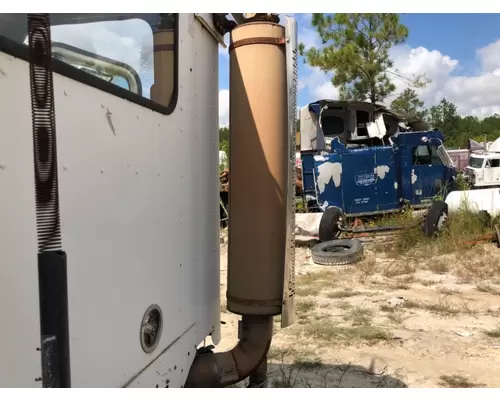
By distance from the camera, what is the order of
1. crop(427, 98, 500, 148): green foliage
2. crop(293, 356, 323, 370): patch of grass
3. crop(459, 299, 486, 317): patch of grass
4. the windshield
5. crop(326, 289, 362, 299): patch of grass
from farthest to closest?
crop(427, 98, 500, 148): green foliage, the windshield, crop(326, 289, 362, 299): patch of grass, crop(459, 299, 486, 317): patch of grass, crop(293, 356, 323, 370): patch of grass

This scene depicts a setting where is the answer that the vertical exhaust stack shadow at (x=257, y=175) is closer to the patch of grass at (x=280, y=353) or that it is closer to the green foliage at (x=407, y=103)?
the patch of grass at (x=280, y=353)

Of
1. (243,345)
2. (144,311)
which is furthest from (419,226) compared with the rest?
(144,311)

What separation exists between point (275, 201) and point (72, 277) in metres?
1.13

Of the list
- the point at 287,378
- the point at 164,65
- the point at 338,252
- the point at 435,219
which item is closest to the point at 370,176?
the point at 435,219

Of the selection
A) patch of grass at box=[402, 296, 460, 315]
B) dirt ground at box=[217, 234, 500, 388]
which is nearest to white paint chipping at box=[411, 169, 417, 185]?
dirt ground at box=[217, 234, 500, 388]

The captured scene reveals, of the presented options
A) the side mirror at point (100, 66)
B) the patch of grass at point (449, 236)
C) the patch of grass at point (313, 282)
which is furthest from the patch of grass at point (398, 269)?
the side mirror at point (100, 66)

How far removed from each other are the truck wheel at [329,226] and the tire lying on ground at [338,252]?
25cm

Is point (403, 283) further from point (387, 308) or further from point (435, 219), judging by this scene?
point (435, 219)

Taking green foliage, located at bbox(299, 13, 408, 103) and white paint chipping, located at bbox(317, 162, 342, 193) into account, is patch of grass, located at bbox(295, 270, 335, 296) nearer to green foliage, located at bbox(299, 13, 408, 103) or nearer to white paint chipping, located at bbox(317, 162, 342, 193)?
white paint chipping, located at bbox(317, 162, 342, 193)

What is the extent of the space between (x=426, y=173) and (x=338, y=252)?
3700 millimetres

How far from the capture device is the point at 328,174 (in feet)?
A: 33.2

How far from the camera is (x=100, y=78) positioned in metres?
1.42

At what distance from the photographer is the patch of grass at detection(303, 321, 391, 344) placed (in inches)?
189

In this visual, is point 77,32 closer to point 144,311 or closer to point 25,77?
point 25,77
